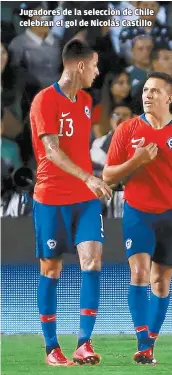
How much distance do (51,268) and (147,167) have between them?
813mm

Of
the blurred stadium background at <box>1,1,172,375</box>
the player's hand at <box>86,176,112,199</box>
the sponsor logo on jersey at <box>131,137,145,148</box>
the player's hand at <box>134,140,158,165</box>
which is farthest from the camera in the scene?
the blurred stadium background at <box>1,1,172,375</box>

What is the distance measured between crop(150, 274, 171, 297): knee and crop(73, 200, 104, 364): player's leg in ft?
1.32

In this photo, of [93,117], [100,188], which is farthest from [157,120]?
[93,117]

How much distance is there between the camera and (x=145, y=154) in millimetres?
5449

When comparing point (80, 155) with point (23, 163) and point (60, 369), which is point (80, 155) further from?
point (23, 163)

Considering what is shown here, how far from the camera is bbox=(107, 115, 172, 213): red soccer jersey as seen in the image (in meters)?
5.57

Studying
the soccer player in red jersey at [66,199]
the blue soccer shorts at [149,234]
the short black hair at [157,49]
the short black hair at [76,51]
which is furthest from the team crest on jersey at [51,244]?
the short black hair at [157,49]

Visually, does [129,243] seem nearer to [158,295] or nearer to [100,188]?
[158,295]

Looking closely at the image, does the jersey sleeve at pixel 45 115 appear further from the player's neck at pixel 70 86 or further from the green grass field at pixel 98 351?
the green grass field at pixel 98 351

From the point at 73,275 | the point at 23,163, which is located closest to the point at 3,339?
the point at 73,275

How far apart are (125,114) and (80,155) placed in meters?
1.37

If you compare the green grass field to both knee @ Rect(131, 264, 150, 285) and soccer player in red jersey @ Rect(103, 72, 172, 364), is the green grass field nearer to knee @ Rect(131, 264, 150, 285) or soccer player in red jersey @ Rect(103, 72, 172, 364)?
soccer player in red jersey @ Rect(103, 72, 172, 364)

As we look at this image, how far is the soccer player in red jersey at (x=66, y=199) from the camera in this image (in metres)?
5.50

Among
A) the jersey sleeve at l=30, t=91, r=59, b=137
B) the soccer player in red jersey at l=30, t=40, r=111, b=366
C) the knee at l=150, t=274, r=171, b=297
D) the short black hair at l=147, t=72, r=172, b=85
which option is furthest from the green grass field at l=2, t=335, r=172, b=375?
the short black hair at l=147, t=72, r=172, b=85
